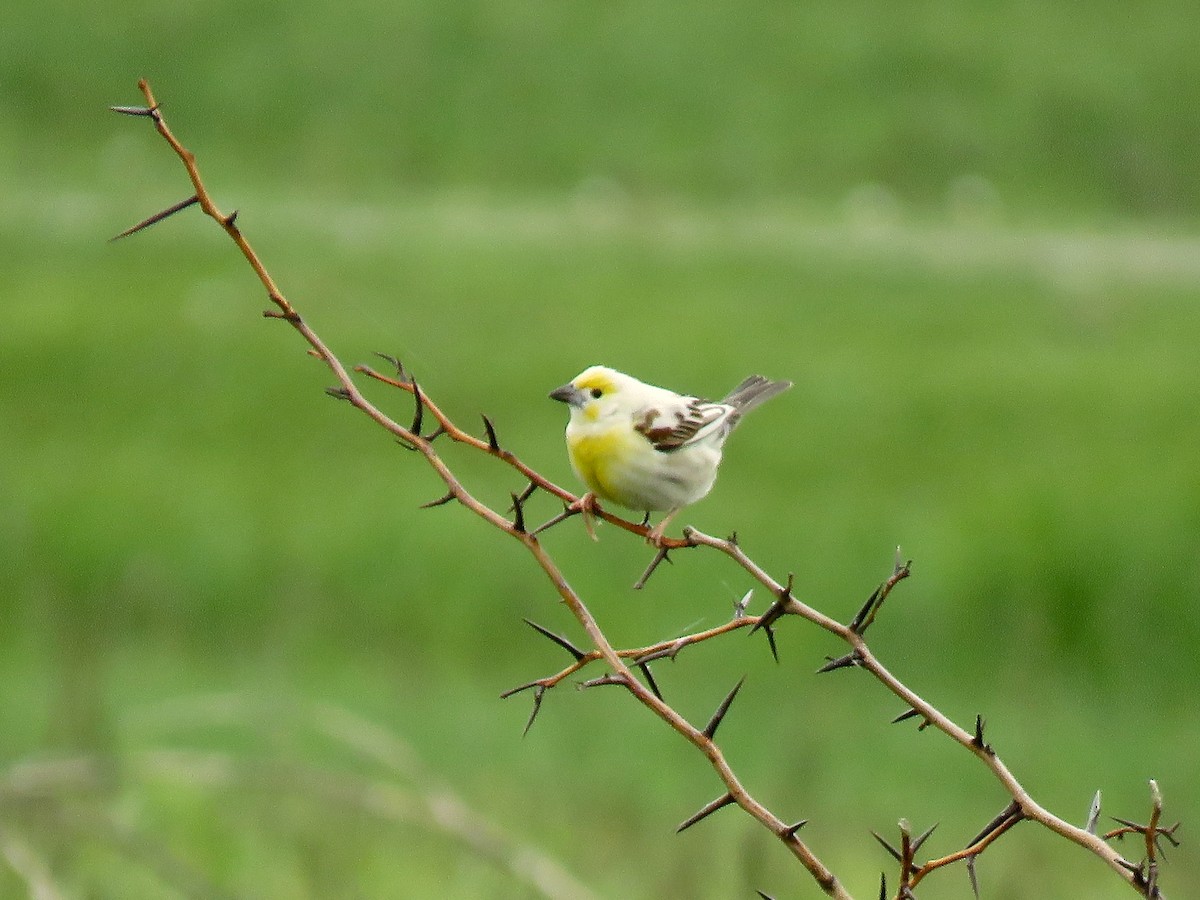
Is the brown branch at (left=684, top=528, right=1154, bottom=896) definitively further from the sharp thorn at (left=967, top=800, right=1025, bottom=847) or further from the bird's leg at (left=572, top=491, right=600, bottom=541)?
the bird's leg at (left=572, top=491, right=600, bottom=541)

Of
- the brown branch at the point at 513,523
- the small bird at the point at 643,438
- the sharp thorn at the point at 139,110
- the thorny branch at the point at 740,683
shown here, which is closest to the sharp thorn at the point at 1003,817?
the thorny branch at the point at 740,683

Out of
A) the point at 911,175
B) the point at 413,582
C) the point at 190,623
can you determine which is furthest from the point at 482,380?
the point at 911,175

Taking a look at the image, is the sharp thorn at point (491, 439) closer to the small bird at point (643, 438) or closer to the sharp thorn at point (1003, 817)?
the sharp thorn at point (1003, 817)

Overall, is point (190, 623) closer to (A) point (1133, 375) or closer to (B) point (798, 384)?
(B) point (798, 384)

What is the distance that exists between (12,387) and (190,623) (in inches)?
93.7

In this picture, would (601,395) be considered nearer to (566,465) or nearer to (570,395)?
(570,395)

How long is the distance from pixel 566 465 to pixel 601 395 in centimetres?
569

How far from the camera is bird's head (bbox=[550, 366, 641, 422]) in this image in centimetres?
316

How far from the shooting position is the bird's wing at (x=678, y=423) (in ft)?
10.2

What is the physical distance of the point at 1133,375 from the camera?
32.9 feet

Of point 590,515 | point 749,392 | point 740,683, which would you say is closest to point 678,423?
point 749,392

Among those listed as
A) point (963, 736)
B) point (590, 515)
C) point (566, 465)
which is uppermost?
point (963, 736)

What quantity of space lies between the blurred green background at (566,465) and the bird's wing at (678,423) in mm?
724

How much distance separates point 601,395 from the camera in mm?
3180
